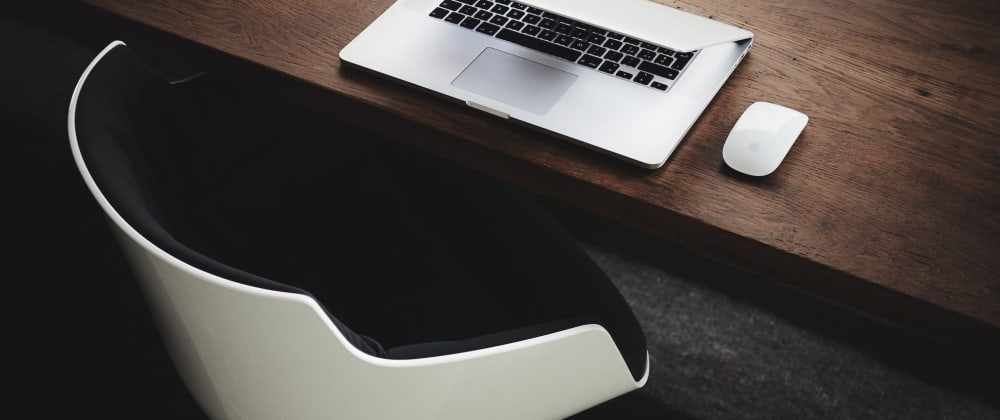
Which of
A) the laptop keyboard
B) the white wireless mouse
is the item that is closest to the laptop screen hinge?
the laptop keyboard

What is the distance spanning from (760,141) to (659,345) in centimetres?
80

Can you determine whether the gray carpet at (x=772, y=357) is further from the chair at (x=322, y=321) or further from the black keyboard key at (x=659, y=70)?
the black keyboard key at (x=659, y=70)

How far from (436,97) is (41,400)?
1.01m

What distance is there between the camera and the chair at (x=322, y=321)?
832mm

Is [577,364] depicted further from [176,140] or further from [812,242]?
[176,140]

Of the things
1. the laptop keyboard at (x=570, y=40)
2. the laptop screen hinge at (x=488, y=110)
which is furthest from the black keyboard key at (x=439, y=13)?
the laptop screen hinge at (x=488, y=110)

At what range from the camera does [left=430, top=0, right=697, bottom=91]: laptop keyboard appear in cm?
108

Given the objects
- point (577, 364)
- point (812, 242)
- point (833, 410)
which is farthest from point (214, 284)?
point (833, 410)

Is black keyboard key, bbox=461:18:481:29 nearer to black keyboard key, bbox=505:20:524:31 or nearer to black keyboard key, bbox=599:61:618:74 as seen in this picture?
black keyboard key, bbox=505:20:524:31

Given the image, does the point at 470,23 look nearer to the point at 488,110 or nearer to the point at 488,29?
the point at 488,29

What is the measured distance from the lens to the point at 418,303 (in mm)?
1182

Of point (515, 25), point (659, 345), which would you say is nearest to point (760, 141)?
point (515, 25)

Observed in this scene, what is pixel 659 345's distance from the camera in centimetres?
171

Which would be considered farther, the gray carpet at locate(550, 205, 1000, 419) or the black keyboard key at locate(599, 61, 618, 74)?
the gray carpet at locate(550, 205, 1000, 419)
